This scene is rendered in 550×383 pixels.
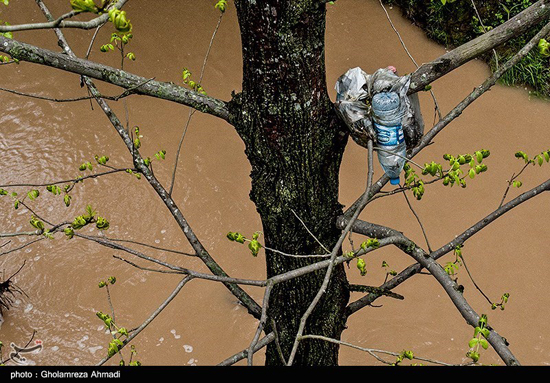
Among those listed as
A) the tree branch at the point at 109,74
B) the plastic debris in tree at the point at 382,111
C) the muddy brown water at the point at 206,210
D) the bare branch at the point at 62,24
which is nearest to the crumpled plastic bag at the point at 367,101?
the plastic debris in tree at the point at 382,111

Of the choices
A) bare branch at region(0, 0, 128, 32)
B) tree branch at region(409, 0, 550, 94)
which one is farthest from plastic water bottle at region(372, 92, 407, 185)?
bare branch at region(0, 0, 128, 32)

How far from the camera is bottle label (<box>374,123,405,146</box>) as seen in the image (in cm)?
187

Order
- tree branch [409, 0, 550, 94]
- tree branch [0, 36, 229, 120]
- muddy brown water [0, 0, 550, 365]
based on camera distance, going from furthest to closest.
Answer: muddy brown water [0, 0, 550, 365], tree branch [409, 0, 550, 94], tree branch [0, 36, 229, 120]

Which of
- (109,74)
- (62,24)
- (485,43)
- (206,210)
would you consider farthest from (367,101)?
(206,210)

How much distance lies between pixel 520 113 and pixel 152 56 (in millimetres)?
3288

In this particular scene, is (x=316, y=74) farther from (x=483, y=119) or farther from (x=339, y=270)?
(x=483, y=119)

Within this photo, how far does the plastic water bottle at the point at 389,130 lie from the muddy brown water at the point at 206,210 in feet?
6.88

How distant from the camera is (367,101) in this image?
1.91 m

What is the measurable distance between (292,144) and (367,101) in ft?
0.94

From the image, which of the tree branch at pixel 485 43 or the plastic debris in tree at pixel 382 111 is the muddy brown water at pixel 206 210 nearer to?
the plastic debris in tree at pixel 382 111

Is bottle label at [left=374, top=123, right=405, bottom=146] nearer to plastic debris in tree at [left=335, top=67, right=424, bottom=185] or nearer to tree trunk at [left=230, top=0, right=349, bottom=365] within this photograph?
plastic debris in tree at [left=335, top=67, right=424, bottom=185]

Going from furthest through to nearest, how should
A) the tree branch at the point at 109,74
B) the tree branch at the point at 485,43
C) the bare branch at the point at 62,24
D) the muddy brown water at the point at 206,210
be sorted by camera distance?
the muddy brown water at the point at 206,210, the tree branch at the point at 485,43, the tree branch at the point at 109,74, the bare branch at the point at 62,24

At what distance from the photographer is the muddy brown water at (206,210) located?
3.84 metres

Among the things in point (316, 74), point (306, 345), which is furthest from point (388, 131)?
point (306, 345)
